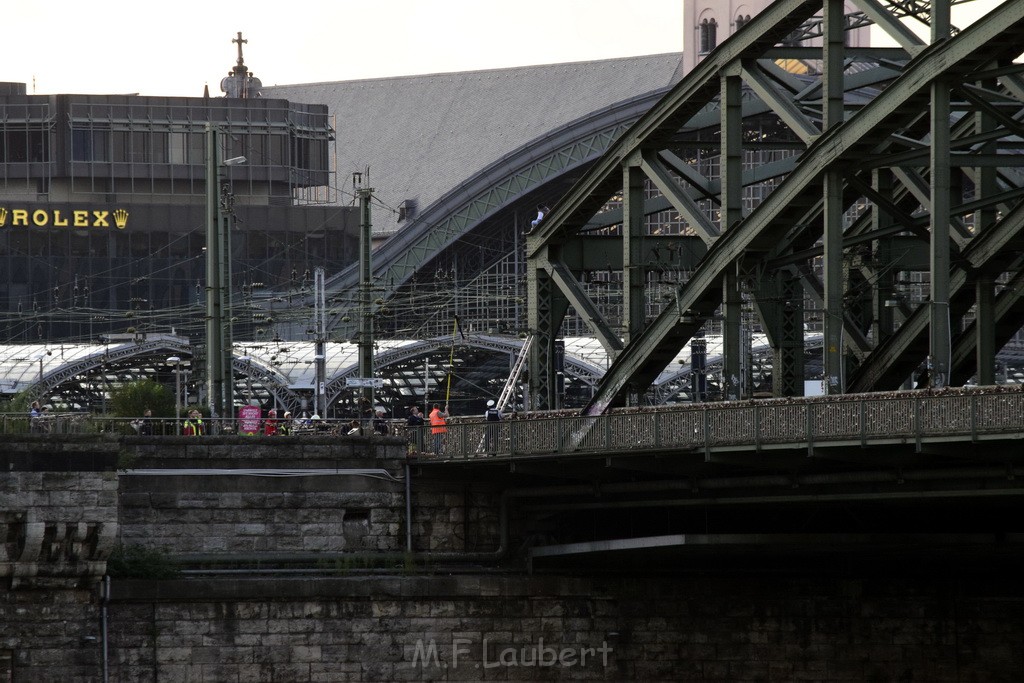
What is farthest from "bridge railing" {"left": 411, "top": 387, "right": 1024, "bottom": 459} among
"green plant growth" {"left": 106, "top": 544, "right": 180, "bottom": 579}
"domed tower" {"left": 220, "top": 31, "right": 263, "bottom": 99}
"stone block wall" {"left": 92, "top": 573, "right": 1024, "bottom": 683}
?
"domed tower" {"left": 220, "top": 31, "right": 263, "bottom": 99}

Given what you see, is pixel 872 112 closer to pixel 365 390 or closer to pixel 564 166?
pixel 365 390

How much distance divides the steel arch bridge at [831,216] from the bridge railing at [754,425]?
2.66 metres

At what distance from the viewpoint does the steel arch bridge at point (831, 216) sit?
41.2m

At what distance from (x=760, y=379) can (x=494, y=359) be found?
11.4 meters

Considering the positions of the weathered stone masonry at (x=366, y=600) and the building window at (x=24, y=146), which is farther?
the building window at (x=24, y=146)

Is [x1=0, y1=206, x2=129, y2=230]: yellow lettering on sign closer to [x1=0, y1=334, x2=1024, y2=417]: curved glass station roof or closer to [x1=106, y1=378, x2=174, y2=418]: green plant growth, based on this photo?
[x1=0, y1=334, x2=1024, y2=417]: curved glass station roof

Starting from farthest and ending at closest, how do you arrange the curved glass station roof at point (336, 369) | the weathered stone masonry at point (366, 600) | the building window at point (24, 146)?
the building window at point (24, 146)
the curved glass station roof at point (336, 369)
the weathered stone masonry at point (366, 600)

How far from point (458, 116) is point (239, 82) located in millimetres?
20985

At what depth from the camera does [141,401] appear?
67750 millimetres

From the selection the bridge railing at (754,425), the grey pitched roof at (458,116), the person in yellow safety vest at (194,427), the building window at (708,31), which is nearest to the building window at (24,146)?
the grey pitched roof at (458,116)

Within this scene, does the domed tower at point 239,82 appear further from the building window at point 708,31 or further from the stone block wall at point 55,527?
the stone block wall at point 55,527

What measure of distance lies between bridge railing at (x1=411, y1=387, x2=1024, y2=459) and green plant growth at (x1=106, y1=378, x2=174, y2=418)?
22.1 m

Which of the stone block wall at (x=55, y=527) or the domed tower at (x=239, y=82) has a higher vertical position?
the domed tower at (x=239, y=82)

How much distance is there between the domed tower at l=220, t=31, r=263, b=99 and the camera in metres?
141
